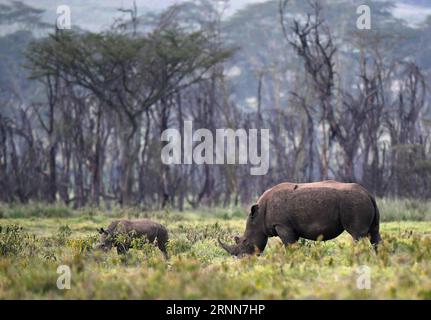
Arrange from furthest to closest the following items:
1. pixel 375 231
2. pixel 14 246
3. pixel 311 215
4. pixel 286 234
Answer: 1. pixel 14 246
2. pixel 286 234
3. pixel 375 231
4. pixel 311 215

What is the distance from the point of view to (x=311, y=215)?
10.9m

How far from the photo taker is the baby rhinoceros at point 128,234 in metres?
12.0

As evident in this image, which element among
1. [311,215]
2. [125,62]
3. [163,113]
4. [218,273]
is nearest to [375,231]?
[311,215]

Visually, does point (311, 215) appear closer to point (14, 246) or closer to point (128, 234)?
point (128, 234)

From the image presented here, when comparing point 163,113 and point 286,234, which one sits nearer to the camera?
point 286,234

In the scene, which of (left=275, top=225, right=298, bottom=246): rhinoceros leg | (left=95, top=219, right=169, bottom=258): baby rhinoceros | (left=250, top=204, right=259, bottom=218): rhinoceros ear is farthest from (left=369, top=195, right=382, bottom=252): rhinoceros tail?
(left=95, top=219, right=169, bottom=258): baby rhinoceros

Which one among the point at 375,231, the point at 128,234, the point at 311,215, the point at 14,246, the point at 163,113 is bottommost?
the point at 14,246

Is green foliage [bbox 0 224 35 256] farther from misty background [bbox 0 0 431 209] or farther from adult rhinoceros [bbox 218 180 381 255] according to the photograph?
misty background [bbox 0 0 431 209]

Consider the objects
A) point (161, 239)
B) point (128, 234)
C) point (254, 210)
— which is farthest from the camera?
point (161, 239)

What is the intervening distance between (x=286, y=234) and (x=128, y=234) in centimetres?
256

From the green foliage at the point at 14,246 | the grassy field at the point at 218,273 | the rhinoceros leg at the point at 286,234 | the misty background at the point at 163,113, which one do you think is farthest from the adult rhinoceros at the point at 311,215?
the misty background at the point at 163,113
